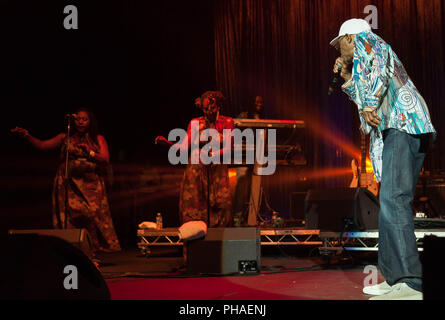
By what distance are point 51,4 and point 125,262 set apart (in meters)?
3.62

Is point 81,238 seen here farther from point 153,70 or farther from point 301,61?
point 301,61

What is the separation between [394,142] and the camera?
2641mm

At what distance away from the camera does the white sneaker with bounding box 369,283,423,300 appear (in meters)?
2.46

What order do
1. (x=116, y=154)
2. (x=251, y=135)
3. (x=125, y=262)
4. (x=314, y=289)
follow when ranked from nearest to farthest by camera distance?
1. (x=314, y=289)
2. (x=125, y=262)
3. (x=251, y=135)
4. (x=116, y=154)

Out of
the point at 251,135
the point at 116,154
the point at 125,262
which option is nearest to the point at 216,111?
the point at 251,135

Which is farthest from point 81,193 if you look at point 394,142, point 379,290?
point 394,142

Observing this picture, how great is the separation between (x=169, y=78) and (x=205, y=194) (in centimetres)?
441

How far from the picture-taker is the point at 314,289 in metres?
3.18

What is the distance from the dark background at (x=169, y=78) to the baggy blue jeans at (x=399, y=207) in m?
4.69

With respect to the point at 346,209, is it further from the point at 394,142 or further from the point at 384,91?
the point at 384,91

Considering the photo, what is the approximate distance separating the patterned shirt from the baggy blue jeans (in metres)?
0.08

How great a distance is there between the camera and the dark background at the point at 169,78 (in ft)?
21.5

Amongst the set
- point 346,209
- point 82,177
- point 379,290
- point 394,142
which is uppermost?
point 394,142

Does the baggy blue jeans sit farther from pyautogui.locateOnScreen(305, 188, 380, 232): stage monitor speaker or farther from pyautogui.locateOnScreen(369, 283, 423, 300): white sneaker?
pyautogui.locateOnScreen(305, 188, 380, 232): stage monitor speaker
